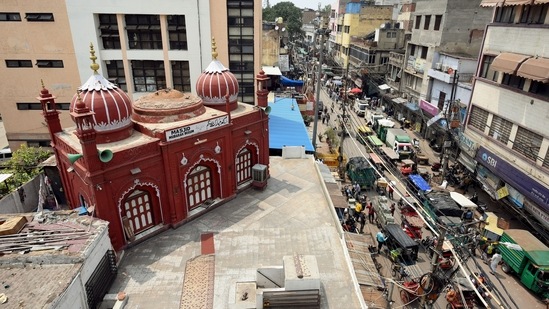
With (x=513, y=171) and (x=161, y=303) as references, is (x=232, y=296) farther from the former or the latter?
(x=513, y=171)

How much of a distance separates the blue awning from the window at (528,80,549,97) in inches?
604

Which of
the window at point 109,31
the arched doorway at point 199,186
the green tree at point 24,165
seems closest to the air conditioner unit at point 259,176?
the arched doorway at point 199,186

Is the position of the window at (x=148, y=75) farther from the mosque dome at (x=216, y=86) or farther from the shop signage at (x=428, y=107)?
the shop signage at (x=428, y=107)

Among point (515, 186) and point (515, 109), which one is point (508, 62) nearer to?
point (515, 109)

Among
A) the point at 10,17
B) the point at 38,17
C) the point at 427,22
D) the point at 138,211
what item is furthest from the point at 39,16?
the point at 427,22

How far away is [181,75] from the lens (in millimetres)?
29406

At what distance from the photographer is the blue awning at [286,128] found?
28.6 m

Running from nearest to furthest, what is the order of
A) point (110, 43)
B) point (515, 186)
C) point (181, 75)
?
point (515, 186) < point (110, 43) < point (181, 75)

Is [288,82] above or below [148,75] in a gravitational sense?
below

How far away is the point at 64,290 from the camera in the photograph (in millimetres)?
10727

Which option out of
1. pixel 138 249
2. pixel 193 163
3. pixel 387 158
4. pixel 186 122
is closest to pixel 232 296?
pixel 138 249

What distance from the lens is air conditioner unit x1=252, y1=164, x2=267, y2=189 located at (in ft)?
69.5

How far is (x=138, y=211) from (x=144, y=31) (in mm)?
17951

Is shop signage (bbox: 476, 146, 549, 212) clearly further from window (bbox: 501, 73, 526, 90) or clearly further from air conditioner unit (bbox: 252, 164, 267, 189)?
air conditioner unit (bbox: 252, 164, 267, 189)
